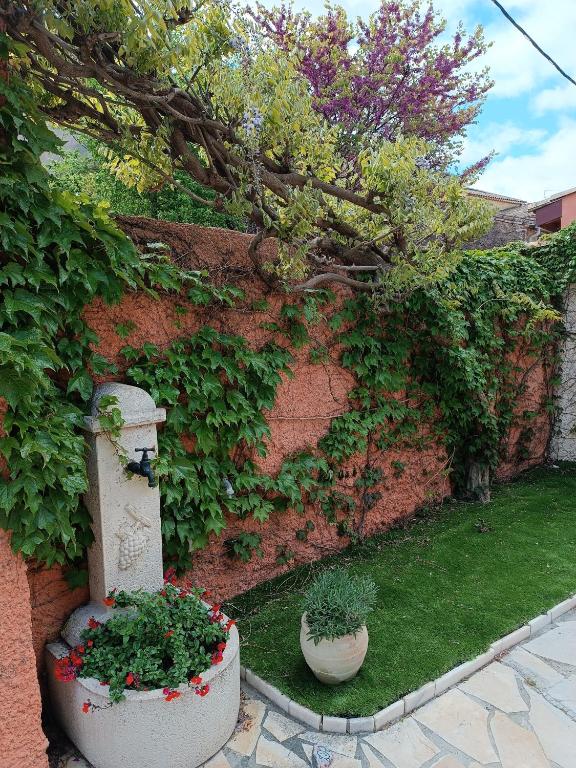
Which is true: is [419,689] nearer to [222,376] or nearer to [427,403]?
[222,376]

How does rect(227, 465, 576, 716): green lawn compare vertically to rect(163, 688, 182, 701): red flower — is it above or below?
below

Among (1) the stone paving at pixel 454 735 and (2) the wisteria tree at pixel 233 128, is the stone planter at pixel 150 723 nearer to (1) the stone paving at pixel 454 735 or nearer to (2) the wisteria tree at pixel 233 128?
(1) the stone paving at pixel 454 735

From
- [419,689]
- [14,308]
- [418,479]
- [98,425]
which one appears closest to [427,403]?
[418,479]

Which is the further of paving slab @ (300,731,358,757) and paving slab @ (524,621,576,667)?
paving slab @ (524,621,576,667)

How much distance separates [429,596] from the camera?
4.04 meters

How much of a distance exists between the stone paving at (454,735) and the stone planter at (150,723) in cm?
11

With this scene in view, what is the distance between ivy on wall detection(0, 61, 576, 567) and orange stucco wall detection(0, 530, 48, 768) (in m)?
0.16

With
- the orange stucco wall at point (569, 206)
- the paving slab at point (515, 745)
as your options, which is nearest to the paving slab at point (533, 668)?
the paving slab at point (515, 745)

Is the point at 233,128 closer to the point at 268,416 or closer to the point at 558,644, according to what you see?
the point at 268,416

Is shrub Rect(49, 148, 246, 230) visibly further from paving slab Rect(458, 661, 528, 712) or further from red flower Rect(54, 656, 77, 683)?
paving slab Rect(458, 661, 528, 712)

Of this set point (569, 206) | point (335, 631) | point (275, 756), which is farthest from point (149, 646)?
point (569, 206)

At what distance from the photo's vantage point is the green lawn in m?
3.14

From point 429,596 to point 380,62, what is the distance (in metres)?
9.45

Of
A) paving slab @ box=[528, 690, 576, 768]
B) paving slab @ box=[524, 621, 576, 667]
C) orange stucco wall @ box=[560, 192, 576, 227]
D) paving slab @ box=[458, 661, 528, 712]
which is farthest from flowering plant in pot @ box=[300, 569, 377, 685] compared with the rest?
orange stucco wall @ box=[560, 192, 576, 227]
